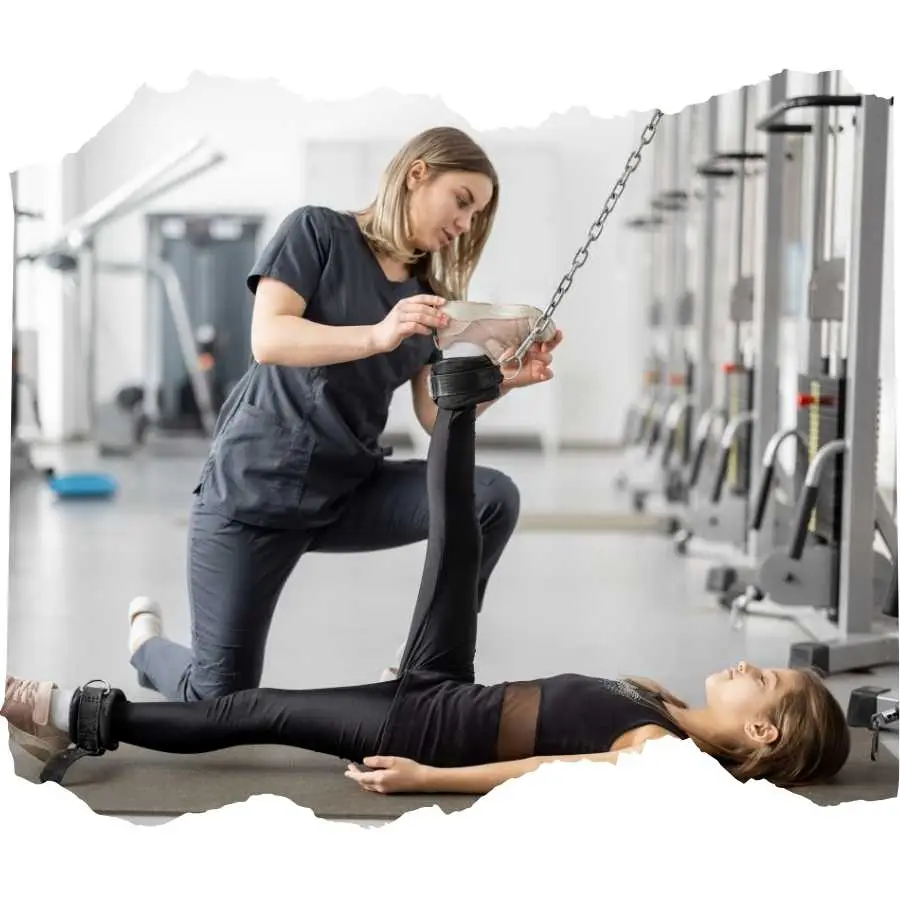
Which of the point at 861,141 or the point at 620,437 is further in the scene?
the point at 620,437

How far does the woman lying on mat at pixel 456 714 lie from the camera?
7.57ft

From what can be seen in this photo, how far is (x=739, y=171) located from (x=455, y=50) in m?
3.35

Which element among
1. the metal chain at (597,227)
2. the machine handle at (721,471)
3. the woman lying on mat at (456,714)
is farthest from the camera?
the machine handle at (721,471)

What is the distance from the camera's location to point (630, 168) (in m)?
2.23

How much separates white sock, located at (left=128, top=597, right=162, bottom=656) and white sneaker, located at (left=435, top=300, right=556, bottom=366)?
100 centimetres

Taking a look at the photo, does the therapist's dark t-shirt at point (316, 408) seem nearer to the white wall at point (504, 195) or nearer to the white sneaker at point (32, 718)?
the white sneaker at point (32, 718)

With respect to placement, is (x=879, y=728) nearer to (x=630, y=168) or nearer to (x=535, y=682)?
(x=535, y=682)

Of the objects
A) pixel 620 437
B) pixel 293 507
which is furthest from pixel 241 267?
pixel 293 507

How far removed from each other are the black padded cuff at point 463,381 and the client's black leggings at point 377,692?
0.03 meters

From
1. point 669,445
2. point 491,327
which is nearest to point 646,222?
point 669,445

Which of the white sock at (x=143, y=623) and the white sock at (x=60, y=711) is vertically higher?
the white sock at (x=143, y=623)

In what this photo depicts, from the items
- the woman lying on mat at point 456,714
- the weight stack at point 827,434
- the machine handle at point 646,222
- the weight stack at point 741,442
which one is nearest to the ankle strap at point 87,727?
the woman lying on mat at point 456,714

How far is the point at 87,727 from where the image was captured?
241 cm

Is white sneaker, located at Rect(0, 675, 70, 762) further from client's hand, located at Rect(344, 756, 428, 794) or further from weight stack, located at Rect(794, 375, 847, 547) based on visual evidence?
weight stack, located at Rect(794, 375, 847, 547)
